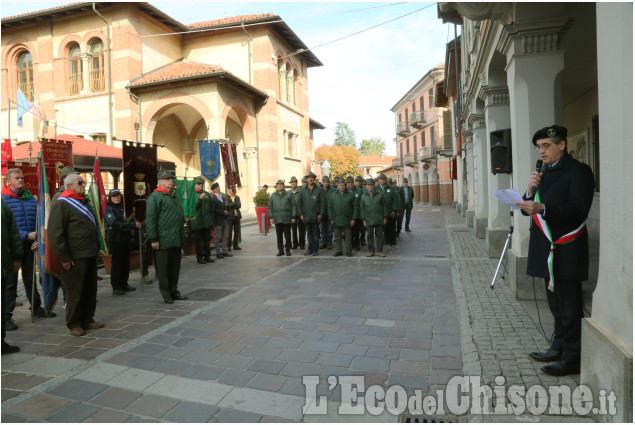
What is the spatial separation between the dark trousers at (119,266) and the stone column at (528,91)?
6.55 metres

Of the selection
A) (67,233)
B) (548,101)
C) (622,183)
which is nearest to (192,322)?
(67,233)

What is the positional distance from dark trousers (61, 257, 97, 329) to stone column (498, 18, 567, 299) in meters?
5.88

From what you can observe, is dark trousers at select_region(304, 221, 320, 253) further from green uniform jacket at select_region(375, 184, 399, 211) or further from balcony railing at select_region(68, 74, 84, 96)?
balcony railing at select_region(68, 74, 84, 96)

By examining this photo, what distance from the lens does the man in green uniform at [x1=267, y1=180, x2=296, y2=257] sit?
1089 centimetres

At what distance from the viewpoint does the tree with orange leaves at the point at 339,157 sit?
67.0 metres

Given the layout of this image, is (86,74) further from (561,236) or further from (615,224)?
(615,224)

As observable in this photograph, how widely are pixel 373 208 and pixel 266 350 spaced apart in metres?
6.42

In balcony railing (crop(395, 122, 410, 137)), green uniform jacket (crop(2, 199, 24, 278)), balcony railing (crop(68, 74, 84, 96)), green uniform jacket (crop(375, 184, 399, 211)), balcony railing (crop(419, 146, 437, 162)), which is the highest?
balcony railing (crop(395, 122, 410, 137))

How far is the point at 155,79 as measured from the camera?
2155cm

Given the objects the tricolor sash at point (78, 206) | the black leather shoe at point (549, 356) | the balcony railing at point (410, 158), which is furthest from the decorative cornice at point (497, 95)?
the balcony railing at point (410, 158)

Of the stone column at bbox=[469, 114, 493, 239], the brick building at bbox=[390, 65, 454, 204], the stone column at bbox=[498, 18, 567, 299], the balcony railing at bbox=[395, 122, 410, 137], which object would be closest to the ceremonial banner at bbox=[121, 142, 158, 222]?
the stone column at bbox=[498, 18, 567, 299]

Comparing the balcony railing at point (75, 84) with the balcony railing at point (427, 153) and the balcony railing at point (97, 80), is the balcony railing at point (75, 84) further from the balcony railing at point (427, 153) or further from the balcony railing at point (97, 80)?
the balcony railing at point (427, 153)

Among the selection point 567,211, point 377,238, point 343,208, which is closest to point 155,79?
point 343,208

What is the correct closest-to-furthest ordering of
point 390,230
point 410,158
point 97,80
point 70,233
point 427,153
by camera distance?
1. point 70,233
2. point 390,230
3. point 97,80
4. point 427,153
5. point 410,158
